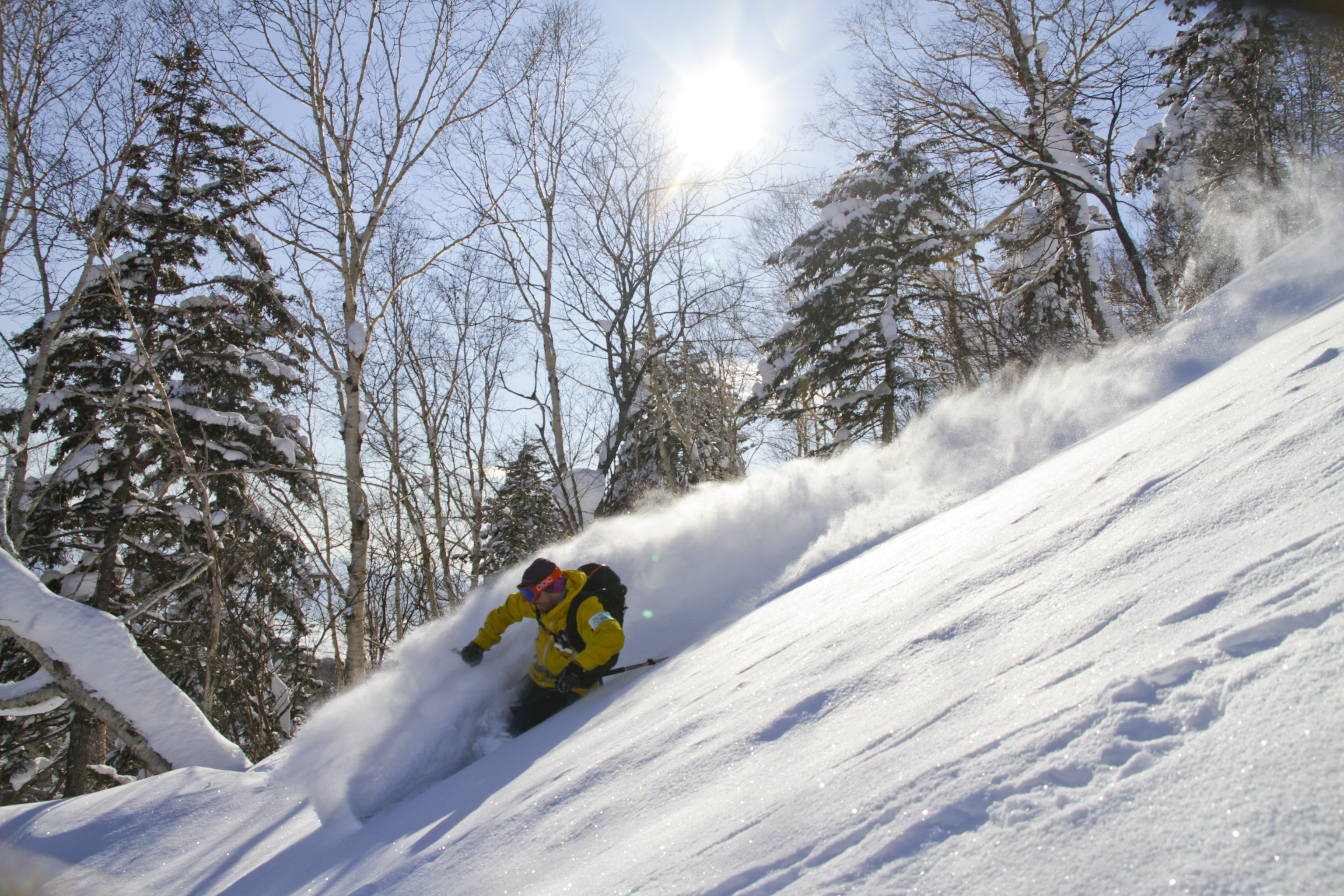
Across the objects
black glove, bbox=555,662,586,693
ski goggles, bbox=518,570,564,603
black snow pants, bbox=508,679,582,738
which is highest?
ski goggles, bbox=518,570,564,603

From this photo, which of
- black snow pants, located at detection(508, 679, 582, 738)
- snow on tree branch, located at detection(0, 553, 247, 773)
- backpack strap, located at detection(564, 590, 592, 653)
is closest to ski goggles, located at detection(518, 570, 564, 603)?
backpack strap, located at detection(564, 590, 592, 653)

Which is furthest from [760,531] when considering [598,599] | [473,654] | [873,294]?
[873,294]

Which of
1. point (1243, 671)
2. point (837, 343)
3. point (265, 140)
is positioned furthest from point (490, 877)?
point (837, 343)

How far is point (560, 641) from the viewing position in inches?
187

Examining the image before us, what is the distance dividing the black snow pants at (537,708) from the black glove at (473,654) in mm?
483

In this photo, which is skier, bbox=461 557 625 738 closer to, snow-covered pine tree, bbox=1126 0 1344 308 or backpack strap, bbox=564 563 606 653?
backpack strap, bbox=564 563 606 653

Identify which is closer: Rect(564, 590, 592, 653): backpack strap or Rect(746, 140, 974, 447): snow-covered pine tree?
Rect(564, 590, 592, 653): backpack strap

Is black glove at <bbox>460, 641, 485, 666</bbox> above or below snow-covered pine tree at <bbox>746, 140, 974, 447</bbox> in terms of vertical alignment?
below

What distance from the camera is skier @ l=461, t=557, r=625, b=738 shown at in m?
4.50

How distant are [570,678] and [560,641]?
346 mm

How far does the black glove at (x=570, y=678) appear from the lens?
4.48 metres

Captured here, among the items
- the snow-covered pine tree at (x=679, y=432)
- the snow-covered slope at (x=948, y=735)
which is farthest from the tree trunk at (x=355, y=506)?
the snow-covered pine tree at (x=679, y=432)

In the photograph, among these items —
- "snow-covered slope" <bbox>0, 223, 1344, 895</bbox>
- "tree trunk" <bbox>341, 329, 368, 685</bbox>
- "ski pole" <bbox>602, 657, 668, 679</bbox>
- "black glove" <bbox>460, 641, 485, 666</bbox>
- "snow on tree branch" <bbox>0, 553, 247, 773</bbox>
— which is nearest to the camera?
"snow-covered slope" <bbox>0, 223, 1344, 895</bbox>

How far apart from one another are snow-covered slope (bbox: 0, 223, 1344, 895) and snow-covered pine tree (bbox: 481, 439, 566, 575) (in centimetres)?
800
